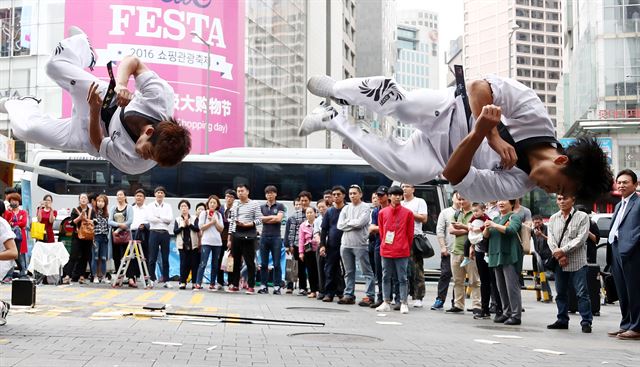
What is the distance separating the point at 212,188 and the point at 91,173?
382 cm

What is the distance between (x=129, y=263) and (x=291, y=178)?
7541 mm

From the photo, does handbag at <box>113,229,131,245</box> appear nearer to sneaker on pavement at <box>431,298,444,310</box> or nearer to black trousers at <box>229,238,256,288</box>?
black trousers at <box>229,238,256,288</box>

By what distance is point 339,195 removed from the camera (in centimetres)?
1419

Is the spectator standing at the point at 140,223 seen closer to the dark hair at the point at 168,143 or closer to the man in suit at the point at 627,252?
the man in suit at the point at 627,252

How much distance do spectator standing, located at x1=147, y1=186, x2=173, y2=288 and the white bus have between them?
20.2ft

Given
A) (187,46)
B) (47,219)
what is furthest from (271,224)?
(187,46)

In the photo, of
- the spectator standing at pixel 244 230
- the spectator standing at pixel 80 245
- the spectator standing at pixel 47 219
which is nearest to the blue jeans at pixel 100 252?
the spectator standing at pixel 80 245

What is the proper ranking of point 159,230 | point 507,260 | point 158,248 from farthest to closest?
point 158,248 < point 159,230 < point 507,260

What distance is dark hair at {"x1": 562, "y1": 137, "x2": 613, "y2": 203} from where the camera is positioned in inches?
207

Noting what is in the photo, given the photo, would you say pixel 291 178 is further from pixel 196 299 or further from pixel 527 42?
pixel 527 42

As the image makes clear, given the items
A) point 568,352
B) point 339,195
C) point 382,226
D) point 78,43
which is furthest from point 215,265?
point 78,43

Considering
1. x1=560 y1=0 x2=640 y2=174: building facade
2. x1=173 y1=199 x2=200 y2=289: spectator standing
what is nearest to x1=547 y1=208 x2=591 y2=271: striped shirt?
x1=173 y1=199 x2=200 y2=289: spectator standing

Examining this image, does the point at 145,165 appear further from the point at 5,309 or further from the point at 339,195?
the point at 339,195

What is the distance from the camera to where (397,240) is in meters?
12.3
